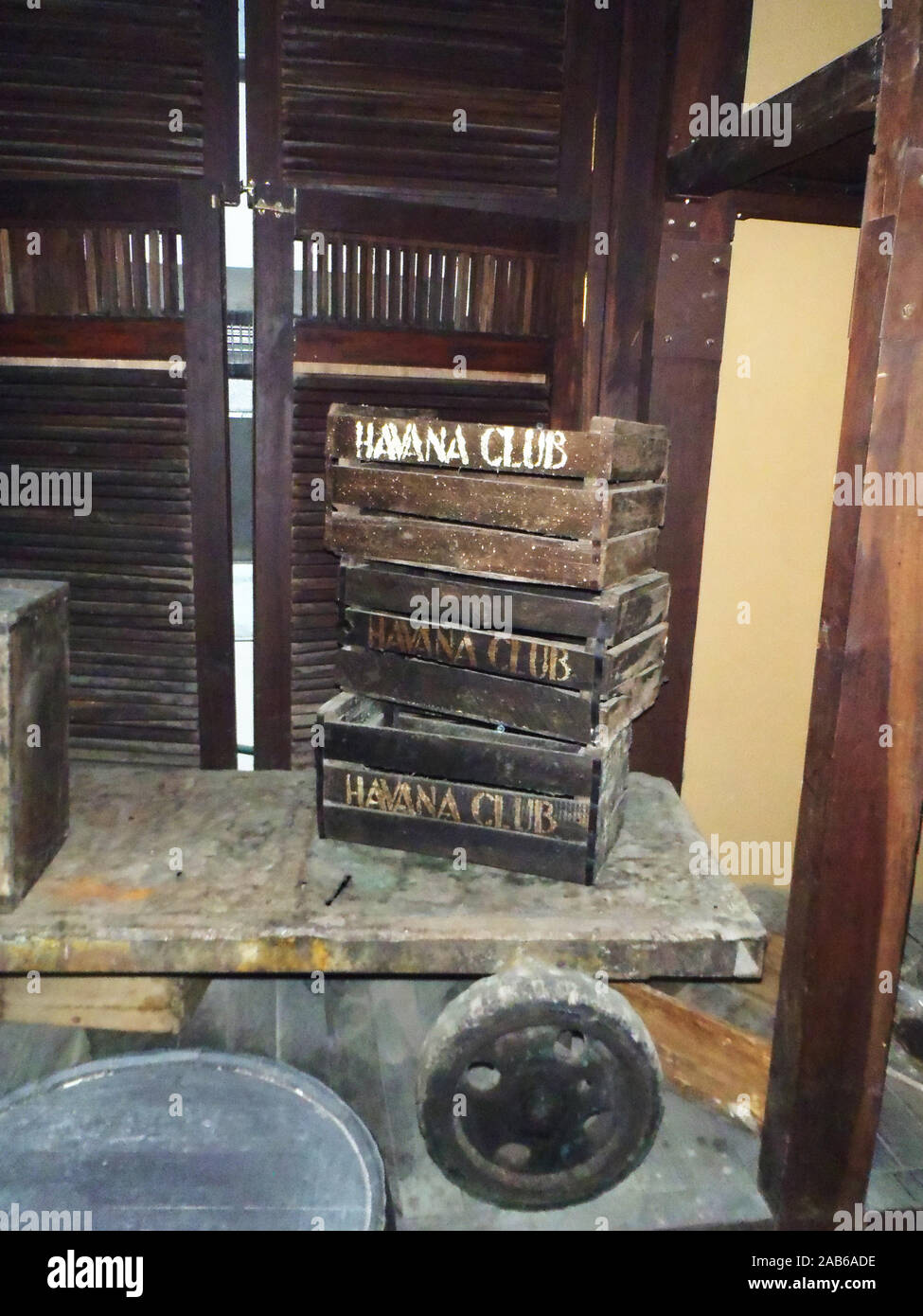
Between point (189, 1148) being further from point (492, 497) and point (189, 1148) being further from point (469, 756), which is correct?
point (492, 497)

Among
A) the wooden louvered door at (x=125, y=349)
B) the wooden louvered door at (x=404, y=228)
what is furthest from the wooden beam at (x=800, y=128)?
the wooden louvered door at (x=125, y=349)

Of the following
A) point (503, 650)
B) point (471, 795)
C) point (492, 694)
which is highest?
point (503, 650)

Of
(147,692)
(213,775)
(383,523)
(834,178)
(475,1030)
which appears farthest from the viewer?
(147,692)

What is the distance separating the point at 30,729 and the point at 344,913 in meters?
0.96

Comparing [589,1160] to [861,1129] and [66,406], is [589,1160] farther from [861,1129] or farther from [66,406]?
[66,406]

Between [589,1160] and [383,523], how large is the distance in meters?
1.77

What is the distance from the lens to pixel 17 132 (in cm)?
309

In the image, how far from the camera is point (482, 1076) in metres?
2.61

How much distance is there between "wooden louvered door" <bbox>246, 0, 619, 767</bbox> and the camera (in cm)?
314

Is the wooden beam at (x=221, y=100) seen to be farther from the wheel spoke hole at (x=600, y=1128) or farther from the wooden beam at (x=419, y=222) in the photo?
the wheel spoke hole at (x=600, y=1128)

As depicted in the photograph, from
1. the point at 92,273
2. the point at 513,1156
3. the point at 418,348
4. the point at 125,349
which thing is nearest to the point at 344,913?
the point at 513,1156

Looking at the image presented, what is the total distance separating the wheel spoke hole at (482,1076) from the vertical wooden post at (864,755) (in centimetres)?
74

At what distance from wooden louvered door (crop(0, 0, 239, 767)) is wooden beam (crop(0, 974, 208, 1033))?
0.94m
